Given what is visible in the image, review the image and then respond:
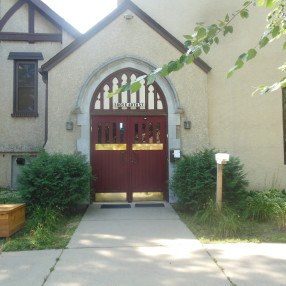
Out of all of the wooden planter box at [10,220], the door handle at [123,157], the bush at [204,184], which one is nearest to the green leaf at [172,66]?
the wooden planter box at [10,220]

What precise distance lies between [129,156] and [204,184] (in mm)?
2495

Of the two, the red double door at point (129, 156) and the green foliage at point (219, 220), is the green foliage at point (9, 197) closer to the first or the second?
the red double door at point (129, 156)

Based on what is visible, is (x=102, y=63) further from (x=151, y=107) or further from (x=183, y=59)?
(x=183, y=59)

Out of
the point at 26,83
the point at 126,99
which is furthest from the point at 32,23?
the point at 126,99

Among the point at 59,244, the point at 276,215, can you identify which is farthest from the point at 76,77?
the point at 276,215

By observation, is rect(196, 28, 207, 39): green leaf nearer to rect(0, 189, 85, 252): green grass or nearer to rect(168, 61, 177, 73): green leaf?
rect(168, 61, 177, 73): green leaf

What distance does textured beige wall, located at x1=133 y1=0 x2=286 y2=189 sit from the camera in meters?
8.85

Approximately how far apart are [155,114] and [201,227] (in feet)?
11.5

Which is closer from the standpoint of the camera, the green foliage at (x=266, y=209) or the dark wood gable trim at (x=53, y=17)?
the green foliage at (x=266, y=209)

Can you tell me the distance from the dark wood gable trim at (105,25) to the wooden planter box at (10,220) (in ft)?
13.1

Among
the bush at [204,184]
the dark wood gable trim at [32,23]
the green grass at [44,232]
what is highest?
the dark wood gable trim at [32,23]

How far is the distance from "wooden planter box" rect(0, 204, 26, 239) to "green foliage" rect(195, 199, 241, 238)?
361cm

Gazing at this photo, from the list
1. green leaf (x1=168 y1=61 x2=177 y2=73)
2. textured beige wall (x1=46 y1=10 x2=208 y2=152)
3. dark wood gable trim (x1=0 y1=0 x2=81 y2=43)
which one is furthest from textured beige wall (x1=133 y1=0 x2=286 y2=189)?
green leaf (x1=168 y1=61 x2=177 y2=73)

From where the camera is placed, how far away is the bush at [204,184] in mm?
6547
